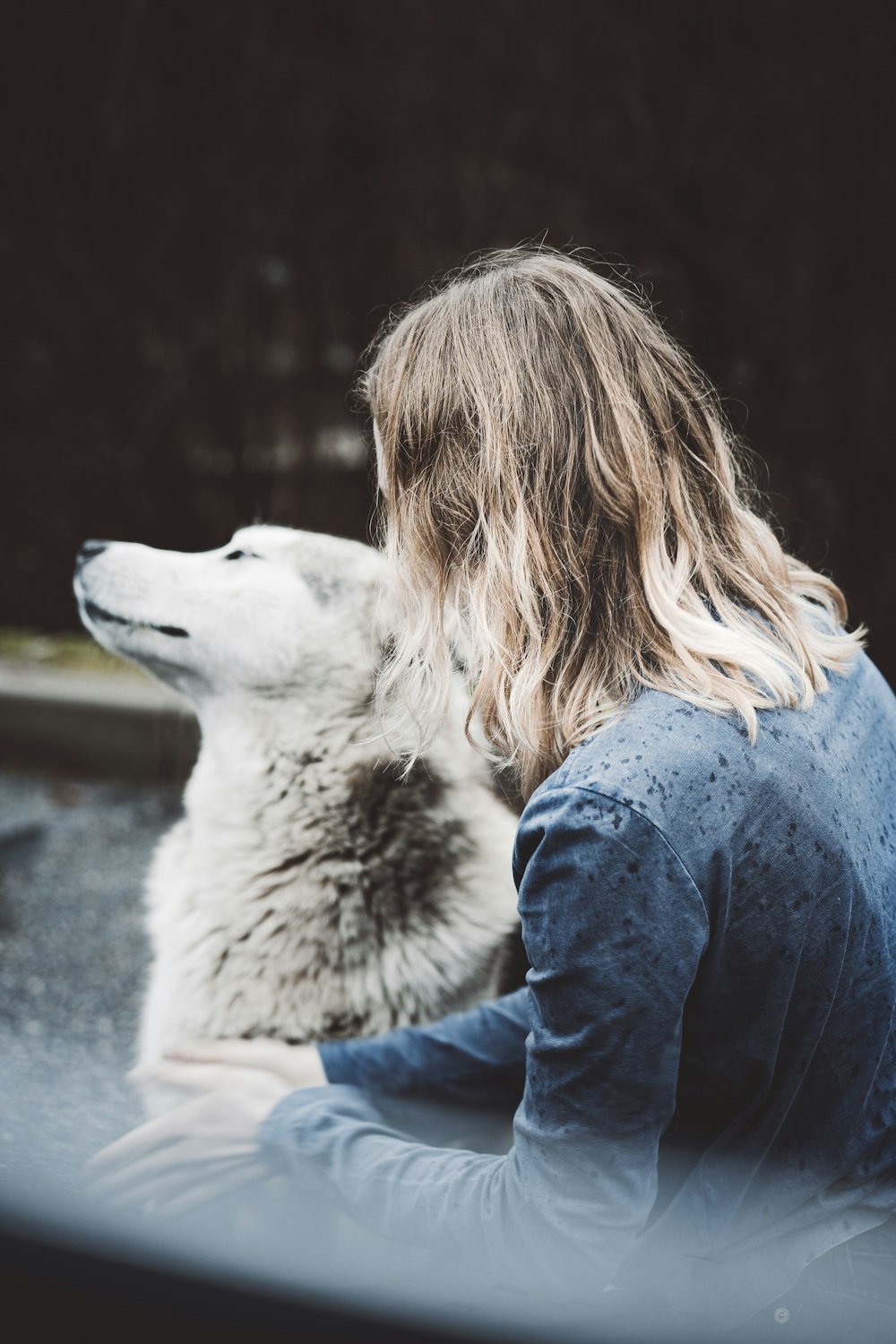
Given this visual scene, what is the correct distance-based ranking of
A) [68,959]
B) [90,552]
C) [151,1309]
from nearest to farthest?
[151,1309] → [90,552] → [68,959]

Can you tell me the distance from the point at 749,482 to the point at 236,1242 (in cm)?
131

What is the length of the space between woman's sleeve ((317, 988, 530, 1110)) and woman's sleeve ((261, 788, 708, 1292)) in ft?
1.52

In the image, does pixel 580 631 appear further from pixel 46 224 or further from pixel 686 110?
pixel 46 224

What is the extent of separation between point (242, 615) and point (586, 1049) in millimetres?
1258

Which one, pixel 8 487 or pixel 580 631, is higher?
pixel 580 631

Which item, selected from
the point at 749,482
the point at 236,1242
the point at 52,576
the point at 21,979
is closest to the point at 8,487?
the point at 52,576

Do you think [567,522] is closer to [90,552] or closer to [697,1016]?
[697,1016]

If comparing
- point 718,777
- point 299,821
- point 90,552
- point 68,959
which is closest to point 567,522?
point 718,777

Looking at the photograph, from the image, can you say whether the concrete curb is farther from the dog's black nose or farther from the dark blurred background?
the dog's black nose

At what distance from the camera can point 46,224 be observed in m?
5.67

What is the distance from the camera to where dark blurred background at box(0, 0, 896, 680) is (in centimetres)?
421

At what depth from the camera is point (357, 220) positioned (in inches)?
208

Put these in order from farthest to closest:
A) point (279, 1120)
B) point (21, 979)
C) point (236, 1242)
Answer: point (21, 979)
point (279, 1120)
point (236, 1242)

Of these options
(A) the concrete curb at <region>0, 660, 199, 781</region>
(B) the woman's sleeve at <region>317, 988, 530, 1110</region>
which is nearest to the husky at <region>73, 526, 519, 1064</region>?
(B) the woman's sleeve at <region>317, 988, 530, 1110</region>
